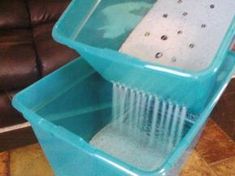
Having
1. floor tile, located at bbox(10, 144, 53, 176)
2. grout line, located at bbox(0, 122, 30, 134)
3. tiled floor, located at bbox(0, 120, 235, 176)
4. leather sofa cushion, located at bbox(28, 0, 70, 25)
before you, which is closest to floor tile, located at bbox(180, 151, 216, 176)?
tiled floor, located at bbox(0, 120, 235, 176)

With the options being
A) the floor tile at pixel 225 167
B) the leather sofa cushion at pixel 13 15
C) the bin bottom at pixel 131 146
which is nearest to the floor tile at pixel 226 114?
the floor tile at pixel 225 167

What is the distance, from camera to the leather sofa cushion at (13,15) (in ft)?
4.23

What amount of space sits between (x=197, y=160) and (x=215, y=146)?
120 mm

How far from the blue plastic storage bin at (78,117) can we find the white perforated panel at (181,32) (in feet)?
0.25

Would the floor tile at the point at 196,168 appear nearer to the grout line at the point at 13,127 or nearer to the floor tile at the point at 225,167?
the floor tile at the point at 225,167

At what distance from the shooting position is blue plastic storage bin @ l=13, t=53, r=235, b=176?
53cm

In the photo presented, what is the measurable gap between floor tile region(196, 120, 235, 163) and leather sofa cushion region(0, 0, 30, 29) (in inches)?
37.6

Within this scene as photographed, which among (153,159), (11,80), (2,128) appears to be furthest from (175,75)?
(2,128)

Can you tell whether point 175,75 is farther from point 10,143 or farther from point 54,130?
point 10,143

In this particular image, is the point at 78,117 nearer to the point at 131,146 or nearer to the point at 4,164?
the point at 131,146

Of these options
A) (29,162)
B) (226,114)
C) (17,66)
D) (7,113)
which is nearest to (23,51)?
(17,66)

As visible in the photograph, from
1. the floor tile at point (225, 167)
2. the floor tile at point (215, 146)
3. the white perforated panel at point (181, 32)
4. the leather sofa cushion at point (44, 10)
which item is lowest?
the floor tile at point (215, 146)

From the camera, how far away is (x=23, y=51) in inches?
44.1

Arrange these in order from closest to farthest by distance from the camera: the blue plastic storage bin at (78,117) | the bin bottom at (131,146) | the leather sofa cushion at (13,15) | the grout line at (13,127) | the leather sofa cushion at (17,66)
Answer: the blue plastic storage bin at (78,117) < the bin bottom at (131,146) < the leather sofa cushion at (17,66) < the grout line at (13,127) < the leather sofa cushion at (13,15)
